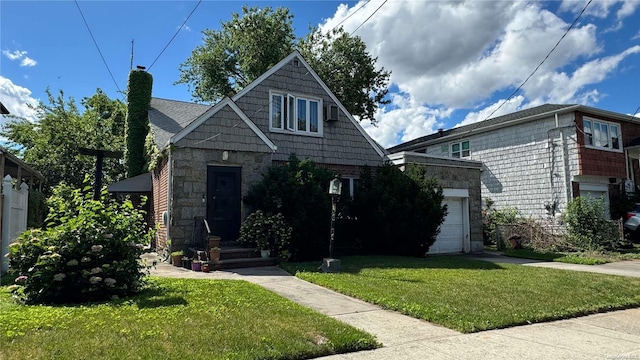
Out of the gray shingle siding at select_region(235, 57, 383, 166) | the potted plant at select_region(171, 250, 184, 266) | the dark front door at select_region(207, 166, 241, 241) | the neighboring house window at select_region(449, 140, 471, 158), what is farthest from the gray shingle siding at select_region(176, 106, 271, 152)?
the neighboring house window at select_region(449, 140, 471, 158)

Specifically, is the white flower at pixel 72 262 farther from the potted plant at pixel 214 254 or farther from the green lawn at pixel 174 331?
the potted plant at pixel 214 254

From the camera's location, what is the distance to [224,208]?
39.2ft

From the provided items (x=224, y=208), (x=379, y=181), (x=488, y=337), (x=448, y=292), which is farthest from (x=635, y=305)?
(x=224, y=208)

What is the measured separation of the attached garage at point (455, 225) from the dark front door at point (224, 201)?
7623 mm

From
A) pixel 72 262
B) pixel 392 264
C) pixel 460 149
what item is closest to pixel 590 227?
pixel 460 149

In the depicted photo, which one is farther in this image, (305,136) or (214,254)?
(305,136)

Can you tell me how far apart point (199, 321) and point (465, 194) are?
12748 mm

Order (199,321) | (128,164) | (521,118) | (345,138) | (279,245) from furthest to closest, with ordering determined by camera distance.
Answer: (521,118) → (128,164) → (345,138) → (279,245) → (199,321)

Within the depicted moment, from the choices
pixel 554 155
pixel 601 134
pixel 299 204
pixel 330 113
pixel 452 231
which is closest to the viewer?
pixel 299 204

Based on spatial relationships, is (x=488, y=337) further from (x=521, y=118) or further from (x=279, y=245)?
(x=521, y=118)

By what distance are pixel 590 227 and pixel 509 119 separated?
702cm

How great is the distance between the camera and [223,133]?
11844 millimetres

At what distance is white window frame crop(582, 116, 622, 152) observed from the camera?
1872cm

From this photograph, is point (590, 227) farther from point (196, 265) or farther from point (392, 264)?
point (196, 265)
